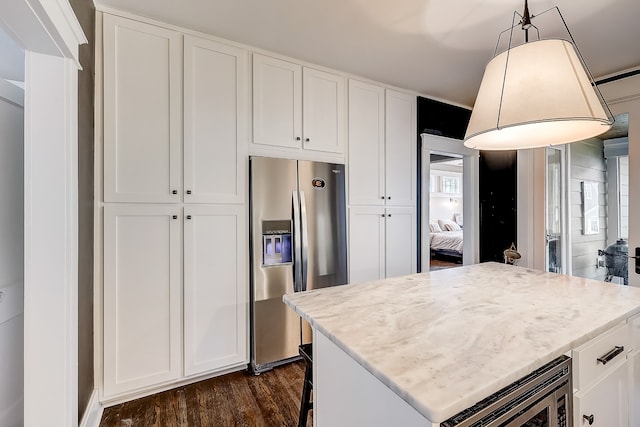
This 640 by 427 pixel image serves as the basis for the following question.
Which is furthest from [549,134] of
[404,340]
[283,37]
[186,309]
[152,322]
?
[152,322]

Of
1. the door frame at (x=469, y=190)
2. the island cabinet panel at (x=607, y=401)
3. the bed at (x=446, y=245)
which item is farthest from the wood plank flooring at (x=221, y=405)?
the bed at (x=446, y=245)

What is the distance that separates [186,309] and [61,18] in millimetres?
1657

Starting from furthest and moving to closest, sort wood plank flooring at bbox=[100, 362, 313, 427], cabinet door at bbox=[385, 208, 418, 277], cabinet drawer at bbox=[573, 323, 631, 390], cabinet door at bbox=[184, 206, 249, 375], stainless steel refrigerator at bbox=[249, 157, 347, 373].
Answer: cabinet door at bbox=[385, 208, 418, 277]
stainless steel refrigerator at bbox=[249, 157, 347, 373]
cabinet door at bbox=[184, 206, 249, 375]
wood plank flooring at bbox=[100, 362, 313, 427]
cabinet drawer at bbox=[573, 323, 631, 390]

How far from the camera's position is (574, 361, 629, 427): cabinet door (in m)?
1.01

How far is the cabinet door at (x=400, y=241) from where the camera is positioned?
115 inches

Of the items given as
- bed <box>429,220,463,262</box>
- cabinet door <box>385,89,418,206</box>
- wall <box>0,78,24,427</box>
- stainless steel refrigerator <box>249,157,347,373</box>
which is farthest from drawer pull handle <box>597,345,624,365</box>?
bed <box>429,220,463,262</box>

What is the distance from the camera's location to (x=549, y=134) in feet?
4.96

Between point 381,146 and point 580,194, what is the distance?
2.14 meters

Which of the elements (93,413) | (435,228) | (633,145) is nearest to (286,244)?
(93,413)

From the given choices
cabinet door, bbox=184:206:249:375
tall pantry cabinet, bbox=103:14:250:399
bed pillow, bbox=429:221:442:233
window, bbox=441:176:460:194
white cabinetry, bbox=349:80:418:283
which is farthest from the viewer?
window, bbox=441:176:460:194

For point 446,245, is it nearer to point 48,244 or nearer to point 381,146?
point 381,146

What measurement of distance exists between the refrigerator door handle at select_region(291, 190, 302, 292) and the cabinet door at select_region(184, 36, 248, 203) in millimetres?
399

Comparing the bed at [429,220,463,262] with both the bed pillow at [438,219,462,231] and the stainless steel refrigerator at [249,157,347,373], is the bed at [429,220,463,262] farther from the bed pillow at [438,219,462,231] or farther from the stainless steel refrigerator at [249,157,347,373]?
the stainless steel refrigerator at [249,157,347,373]

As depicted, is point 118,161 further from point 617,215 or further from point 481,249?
point 617,215
